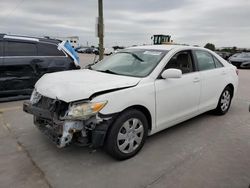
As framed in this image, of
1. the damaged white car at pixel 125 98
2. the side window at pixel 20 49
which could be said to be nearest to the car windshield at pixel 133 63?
the damaged white car at pixel 125 98

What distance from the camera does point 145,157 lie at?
3590mm

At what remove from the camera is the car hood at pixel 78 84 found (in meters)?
3.13

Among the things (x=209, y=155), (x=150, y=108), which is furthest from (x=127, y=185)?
(x=209, y=155)

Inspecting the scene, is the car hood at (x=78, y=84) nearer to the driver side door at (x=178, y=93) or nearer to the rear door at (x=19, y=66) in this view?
the driver side door at (x=178, y=93)

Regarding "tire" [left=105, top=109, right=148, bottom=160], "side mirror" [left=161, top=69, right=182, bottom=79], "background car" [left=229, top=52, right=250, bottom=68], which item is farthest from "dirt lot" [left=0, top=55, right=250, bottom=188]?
"background car" [left=229, top=52, right=250, bottom=68]

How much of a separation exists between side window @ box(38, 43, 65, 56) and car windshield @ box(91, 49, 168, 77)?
9.08 ft

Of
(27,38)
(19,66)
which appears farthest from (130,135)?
(27,38)

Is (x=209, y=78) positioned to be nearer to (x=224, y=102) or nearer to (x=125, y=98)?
(x=224, y=102)

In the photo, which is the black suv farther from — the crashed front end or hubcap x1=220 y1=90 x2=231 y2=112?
hubcap x1=220 y1=90 x2=231 y2=112

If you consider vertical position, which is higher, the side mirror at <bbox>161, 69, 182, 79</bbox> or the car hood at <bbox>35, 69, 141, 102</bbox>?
the side mirror at <bbox>161, 69, 182, 79</bbox>

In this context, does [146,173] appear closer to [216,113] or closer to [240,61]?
[216,113]

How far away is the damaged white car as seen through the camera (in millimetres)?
3133

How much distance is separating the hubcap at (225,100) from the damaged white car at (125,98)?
65 centimetres

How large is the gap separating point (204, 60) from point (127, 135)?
8.11 ft
